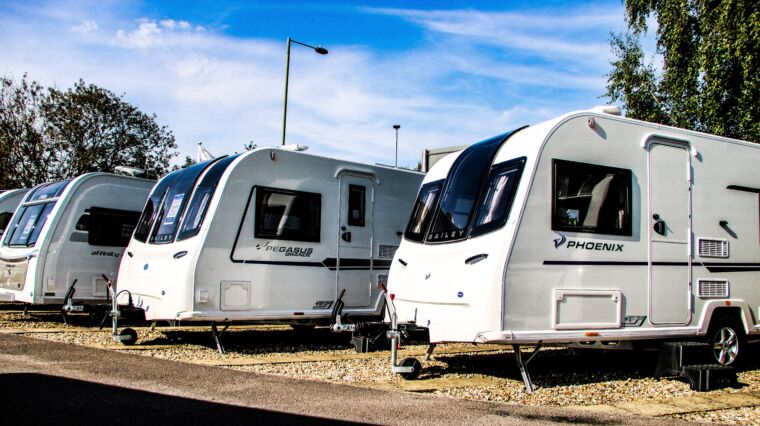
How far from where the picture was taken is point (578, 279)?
6.91m

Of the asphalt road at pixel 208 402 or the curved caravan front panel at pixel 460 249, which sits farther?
the curved caravan front panel at pixel 460 249

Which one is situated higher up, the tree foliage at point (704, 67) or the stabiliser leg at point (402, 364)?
the tree foliage at point (704, 67)

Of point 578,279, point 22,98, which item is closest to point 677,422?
point 578,279

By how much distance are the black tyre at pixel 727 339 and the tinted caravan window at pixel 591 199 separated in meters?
1.91

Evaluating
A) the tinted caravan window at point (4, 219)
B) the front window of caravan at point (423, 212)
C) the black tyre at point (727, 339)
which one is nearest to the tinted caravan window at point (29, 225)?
the tinted caravan window at point (4, 219)

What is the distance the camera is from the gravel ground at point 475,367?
6.49 metres

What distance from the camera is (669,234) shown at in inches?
299

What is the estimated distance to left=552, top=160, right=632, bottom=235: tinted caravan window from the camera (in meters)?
7.00

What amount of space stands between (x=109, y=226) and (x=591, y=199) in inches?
344

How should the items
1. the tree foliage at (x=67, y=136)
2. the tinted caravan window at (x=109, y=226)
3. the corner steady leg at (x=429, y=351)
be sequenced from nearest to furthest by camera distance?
the corner steady leg at (x=429, y=351) → the tinted caravan window at (x=109, y=226) → the tree foliage at (x=67, y=136)

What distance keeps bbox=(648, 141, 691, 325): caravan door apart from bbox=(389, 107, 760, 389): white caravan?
0.06 ft

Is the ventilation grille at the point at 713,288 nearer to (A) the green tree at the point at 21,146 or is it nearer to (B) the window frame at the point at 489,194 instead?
(B) the window frame at the point at 489,194

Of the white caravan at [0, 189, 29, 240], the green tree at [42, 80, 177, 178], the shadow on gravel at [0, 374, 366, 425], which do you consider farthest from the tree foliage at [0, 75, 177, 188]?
the shadow on gravel at [0, 374, 366, 425]

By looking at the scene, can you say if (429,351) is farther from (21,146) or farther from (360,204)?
(21,146)
